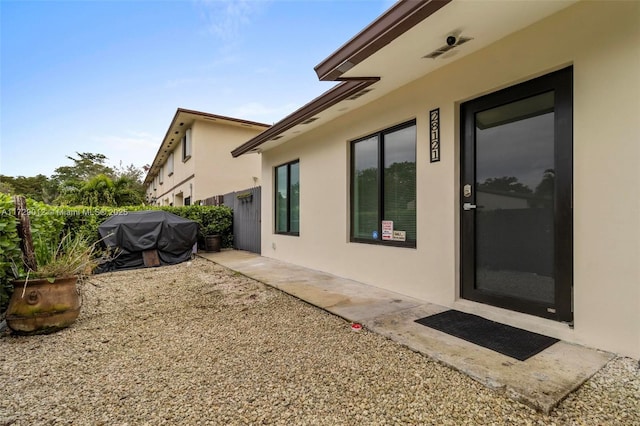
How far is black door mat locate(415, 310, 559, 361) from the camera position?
2.26 m

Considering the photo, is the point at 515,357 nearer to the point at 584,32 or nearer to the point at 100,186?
the point at 584,32

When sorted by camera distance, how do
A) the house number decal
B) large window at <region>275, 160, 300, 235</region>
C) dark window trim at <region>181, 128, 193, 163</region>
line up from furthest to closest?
dark window trim at <region>181, 128, 193, 163</region> < large window at <region>275, 160, 300, 235</region> < the house number decal

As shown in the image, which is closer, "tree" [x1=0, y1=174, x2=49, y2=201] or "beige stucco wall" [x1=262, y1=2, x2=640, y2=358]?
"beige stucco wall" [x1=262, y1=2, x2=640, y2=358]

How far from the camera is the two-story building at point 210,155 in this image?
1180cm

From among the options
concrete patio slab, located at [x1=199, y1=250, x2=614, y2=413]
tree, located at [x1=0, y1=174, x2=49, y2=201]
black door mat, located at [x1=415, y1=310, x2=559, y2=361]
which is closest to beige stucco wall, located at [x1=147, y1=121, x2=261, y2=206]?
concrete patio slab, located at [x1=199, y1=250, x2=614, y2=413]

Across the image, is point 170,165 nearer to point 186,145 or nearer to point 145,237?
point 186,145

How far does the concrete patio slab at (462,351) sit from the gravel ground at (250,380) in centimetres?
7

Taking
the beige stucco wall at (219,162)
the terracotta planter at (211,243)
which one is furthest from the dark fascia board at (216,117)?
the terracotta planter at (211,243)

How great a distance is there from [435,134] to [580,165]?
1.47 metres

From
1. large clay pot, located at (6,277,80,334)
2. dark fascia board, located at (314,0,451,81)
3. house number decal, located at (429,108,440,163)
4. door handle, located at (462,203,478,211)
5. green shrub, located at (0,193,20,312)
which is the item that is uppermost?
dark fascia board, located at (314,0,451,81)

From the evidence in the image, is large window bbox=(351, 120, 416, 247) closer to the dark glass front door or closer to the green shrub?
the dark glass front door

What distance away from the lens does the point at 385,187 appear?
438 centimetres

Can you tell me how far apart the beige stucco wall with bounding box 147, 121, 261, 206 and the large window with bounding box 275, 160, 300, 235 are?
19.3ft

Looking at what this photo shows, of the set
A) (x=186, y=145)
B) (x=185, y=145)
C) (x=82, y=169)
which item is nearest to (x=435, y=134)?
(x=186, y=145)
